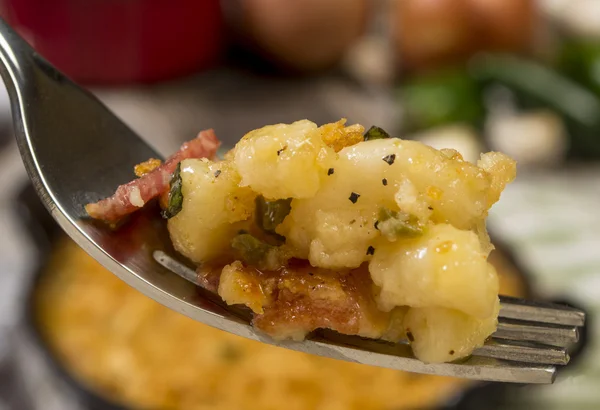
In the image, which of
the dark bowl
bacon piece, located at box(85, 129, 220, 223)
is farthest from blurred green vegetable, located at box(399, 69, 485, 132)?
bacon piece, located at box(85, 129, 220, 223)

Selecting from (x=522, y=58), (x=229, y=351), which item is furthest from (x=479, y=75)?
(x=229, y=351)

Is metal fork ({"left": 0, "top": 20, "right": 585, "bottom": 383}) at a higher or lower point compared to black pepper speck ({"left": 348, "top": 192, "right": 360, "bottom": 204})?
lower

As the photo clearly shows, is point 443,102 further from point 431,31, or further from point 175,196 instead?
point 175,196

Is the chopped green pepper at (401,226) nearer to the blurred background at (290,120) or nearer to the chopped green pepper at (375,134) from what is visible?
the chopped green pepper at (375,134)

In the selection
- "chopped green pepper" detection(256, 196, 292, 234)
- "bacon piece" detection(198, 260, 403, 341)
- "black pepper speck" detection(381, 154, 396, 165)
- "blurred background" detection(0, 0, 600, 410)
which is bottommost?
"blurred background" detection(0, 0, 600, 410)

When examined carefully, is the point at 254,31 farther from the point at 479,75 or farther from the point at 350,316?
the point at 350,316

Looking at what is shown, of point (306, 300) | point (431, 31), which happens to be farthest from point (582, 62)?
point (306, 300)

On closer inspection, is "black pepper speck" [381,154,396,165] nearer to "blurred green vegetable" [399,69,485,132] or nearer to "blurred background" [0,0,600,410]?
"blurred background" [0,0,600,410]
